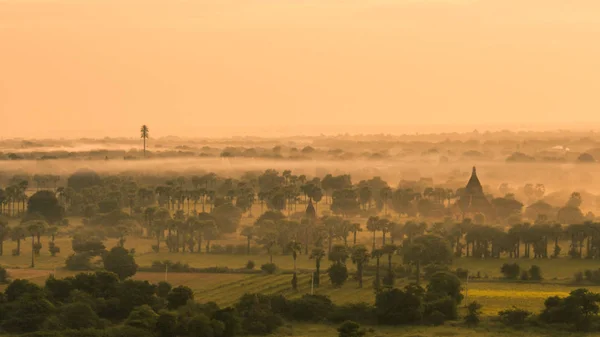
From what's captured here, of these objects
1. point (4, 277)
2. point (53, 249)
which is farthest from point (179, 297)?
point (53, 249)

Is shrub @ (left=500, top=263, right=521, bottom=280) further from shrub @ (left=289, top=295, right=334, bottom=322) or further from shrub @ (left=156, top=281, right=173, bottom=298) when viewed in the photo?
shrub @ (left=156, top=281, right=173, bottom=298)

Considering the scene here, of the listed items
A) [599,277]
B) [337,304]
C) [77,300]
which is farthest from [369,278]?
[77,300]

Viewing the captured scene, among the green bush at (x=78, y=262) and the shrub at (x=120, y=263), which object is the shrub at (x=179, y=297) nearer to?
the shrub at (x=120, y=263)

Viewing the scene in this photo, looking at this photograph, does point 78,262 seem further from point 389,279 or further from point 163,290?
point 389,279

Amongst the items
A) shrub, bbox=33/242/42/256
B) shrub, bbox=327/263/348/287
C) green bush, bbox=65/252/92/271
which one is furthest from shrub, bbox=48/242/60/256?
shrub, bbox=327/263/348/287

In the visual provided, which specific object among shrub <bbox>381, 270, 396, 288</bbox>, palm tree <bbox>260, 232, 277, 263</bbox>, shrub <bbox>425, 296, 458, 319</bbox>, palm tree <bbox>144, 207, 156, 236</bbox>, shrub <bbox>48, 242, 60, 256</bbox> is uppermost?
palm tree <bbox>144, 207, 156, 236</bbox>

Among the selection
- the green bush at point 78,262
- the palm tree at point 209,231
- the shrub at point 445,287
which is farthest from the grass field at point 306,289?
the palm tree at point 209,231
